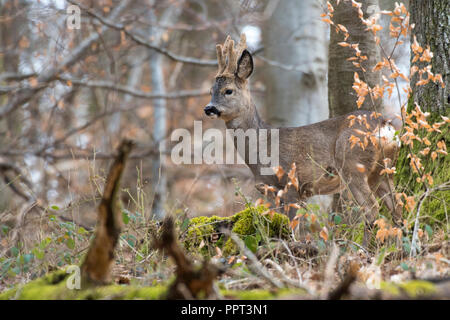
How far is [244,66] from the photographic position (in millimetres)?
6188

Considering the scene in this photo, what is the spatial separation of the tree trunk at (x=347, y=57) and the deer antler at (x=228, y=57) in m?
1.12

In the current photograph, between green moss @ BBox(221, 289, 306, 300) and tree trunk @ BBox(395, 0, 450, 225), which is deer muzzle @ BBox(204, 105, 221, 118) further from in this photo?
green moss @ BBox(221, 289, 306, 300)

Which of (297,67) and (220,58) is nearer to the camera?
(220,58)

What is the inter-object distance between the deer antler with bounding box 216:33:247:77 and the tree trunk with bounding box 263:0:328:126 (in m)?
2.55

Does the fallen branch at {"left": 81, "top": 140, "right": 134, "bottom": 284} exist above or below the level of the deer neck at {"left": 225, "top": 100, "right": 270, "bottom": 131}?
below

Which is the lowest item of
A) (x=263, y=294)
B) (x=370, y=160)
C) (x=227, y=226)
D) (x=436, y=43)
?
(x=263, y=294)

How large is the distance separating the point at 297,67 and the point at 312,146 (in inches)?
136

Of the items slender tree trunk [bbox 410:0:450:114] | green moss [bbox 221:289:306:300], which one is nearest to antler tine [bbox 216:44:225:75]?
slender tree trunk [bbox 410:0:450:114]

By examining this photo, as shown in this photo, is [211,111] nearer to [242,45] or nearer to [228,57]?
[228,57]

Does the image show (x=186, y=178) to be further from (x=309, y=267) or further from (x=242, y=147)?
(x=309, y=267)

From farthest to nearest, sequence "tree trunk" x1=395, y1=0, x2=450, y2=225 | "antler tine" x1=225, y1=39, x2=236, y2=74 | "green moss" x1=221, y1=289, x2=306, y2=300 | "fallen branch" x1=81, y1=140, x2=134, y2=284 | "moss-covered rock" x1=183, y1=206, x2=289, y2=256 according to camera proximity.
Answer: "antler tine" x1=225, y1=39, x2=236, y2=74 < "tree trunk" x1=395, y1=0, x2=450, y2=225 < "moss-covered rock" x1=183, y1=206, x2=289, y2=256 < "green moss" x1=221, y1=289, x2=306, y2=300 < "fallen branch" x1=81, y1=140, x2=134, y2=284

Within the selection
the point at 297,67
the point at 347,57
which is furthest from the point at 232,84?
the point at 297,67

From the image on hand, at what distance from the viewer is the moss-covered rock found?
14.8ft
